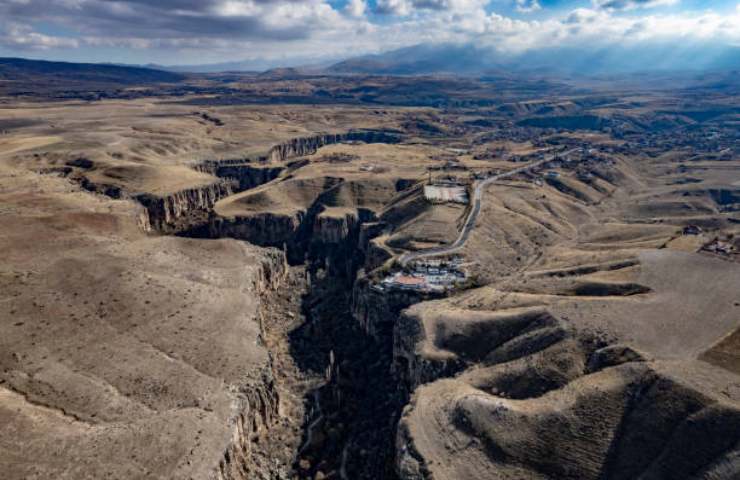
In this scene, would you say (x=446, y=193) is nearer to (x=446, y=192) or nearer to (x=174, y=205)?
(x=446, y=192)

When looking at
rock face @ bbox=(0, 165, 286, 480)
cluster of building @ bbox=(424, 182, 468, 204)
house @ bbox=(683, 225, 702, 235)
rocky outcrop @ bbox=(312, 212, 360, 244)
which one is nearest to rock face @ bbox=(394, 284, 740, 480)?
rock face @ bbox=(0, 165, 286, 480)

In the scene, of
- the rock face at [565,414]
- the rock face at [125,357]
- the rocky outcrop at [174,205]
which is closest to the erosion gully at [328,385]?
the rock face at [125,357]

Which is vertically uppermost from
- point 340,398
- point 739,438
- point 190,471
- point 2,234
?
point 2,234

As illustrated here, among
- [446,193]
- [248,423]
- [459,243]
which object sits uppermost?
[446,193]

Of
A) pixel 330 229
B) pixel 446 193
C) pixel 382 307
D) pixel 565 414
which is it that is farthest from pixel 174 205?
pixel 565 414

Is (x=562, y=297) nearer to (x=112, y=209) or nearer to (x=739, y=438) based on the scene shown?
(x=739, y=438)

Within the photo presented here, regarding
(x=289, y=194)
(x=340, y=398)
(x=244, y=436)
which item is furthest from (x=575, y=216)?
(x=244, y=436)
